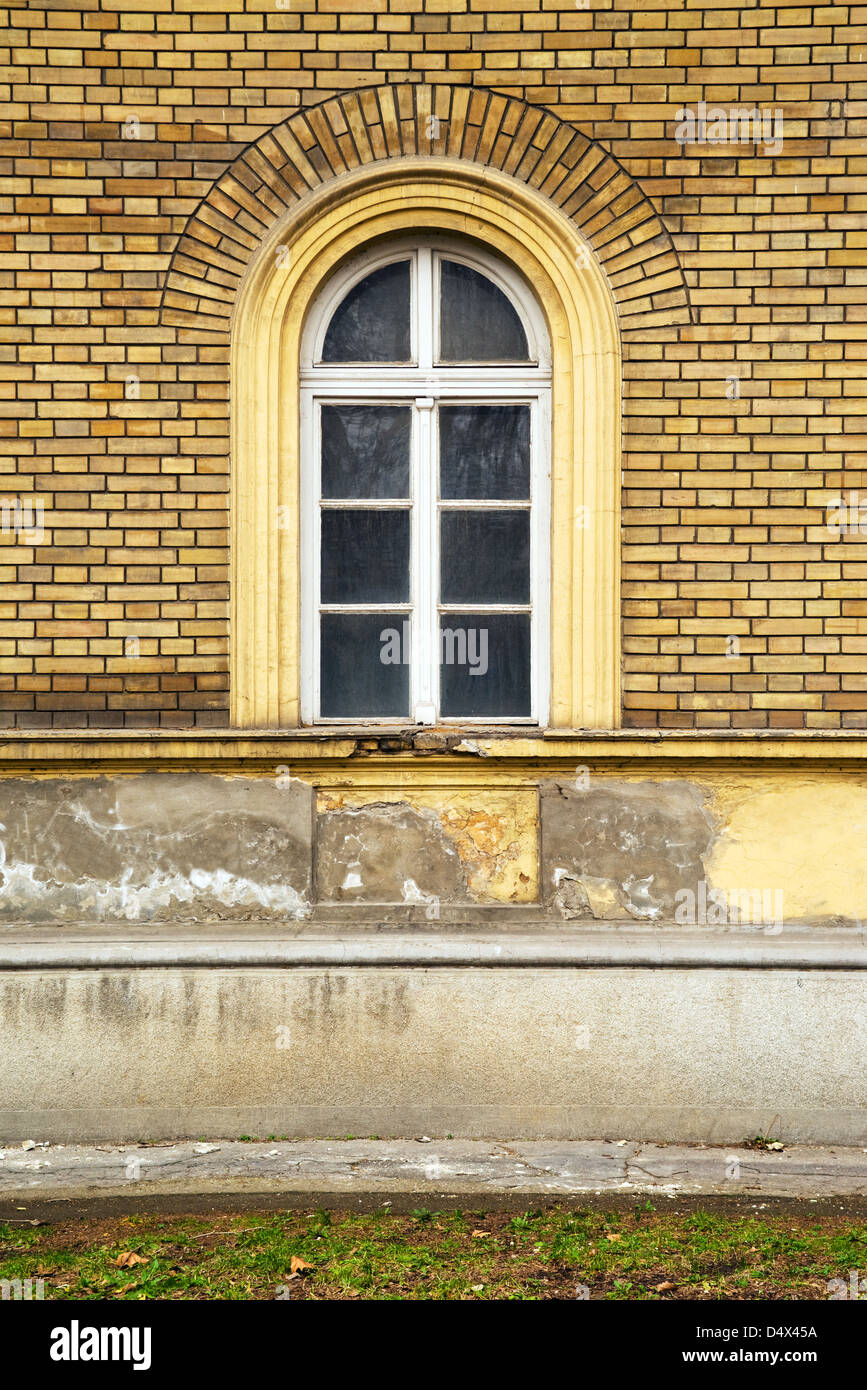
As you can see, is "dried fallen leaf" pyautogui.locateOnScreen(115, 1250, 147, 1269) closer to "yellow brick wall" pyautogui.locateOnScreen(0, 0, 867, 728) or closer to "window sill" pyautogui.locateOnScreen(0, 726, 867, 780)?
"window sill" pyautogui.locateOnScreen(0, 726, 867, 780)

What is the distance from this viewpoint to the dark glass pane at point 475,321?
192 inches

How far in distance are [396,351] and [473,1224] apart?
341cm

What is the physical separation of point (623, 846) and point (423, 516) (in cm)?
161

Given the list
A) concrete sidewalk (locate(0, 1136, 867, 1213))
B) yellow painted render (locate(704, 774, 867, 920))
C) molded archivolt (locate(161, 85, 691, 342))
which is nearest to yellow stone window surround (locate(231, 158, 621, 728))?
Result: molded archivolt (locate(161, 85, 691, 342))

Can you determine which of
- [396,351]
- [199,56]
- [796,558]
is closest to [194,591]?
[396,351]

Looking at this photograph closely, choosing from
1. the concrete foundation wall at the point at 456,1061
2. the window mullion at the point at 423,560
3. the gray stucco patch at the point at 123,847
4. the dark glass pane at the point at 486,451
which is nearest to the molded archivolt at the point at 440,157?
the dark glass pane at the point at 486,451

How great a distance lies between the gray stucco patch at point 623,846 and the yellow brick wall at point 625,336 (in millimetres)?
374

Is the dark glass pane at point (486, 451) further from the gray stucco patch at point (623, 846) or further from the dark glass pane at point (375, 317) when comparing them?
the gray stucco patch at point (623, 846)

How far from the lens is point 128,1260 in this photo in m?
3.49

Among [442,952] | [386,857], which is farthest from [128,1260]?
[386,857]

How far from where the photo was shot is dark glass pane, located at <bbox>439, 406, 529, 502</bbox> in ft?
16.0

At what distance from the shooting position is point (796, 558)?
462cm

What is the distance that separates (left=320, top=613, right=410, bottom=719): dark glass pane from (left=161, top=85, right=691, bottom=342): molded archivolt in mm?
1304

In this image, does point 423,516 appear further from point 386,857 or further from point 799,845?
point 799,845
